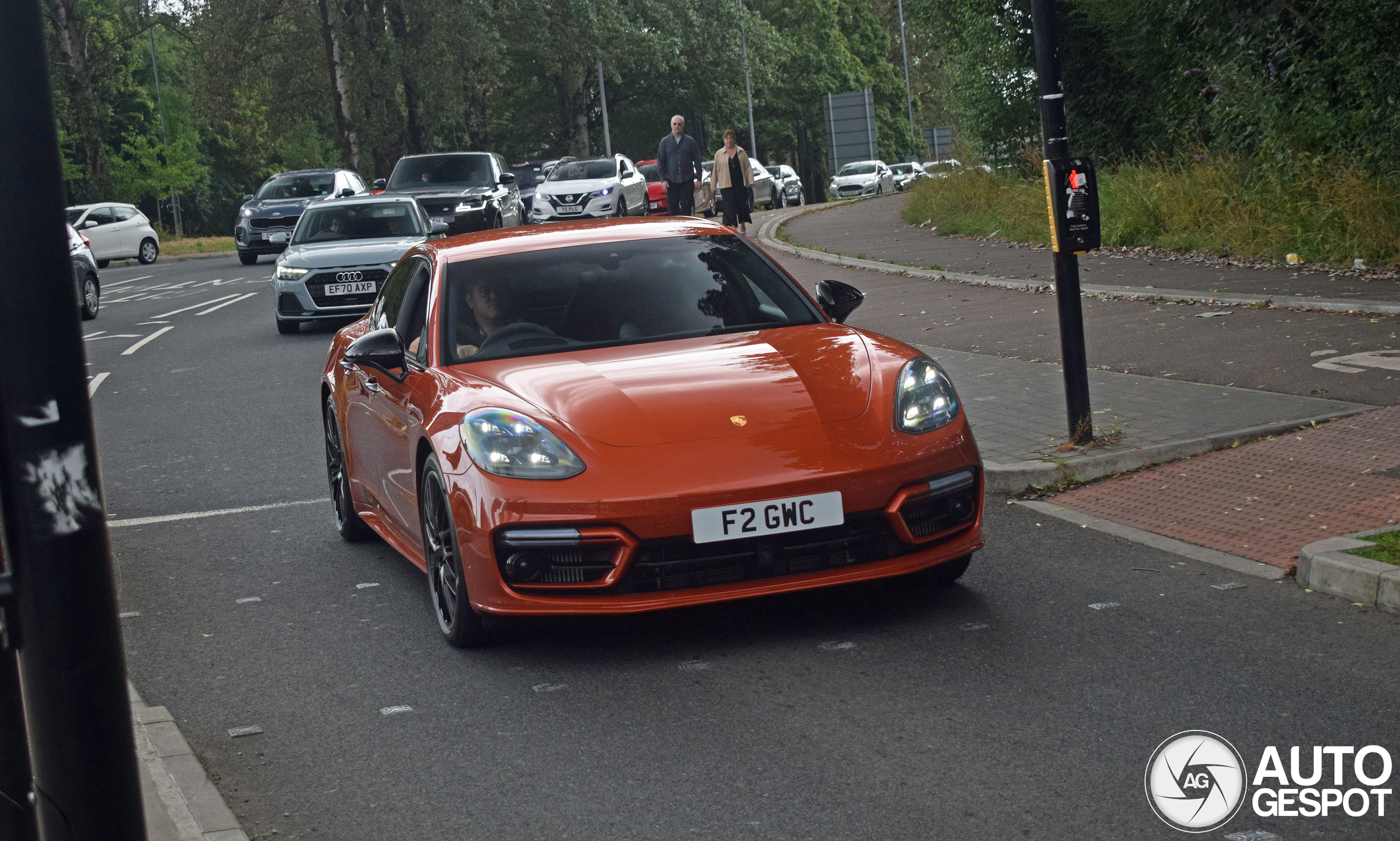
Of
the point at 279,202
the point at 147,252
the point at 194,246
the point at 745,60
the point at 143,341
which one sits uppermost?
the point at 745,60

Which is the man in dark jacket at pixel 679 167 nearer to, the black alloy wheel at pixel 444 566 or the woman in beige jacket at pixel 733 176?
the woman in beige jacket at pixel 733 176

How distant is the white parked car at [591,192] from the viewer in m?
32.6

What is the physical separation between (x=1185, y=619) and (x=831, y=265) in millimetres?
16200

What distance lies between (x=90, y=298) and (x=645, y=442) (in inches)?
771

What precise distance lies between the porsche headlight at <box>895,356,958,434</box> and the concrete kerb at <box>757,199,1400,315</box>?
536 cm

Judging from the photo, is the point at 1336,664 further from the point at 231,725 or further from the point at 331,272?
the point at 331,272

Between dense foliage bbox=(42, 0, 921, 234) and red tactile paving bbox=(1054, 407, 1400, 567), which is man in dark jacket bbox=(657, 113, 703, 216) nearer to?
→ dense foliage bbox=(42, 0, 921, 234)

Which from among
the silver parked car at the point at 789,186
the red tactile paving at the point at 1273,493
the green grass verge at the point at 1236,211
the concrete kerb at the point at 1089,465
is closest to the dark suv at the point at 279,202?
the green grass verge at the point at 1236,211

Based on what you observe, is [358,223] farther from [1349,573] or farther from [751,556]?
[1349,573]

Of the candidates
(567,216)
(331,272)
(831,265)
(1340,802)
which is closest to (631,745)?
(1340,802)

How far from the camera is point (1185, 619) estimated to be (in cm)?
503

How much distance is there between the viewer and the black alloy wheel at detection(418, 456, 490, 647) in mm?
5129

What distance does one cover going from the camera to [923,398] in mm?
5324

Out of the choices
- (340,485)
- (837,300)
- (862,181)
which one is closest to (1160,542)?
(837,300)
